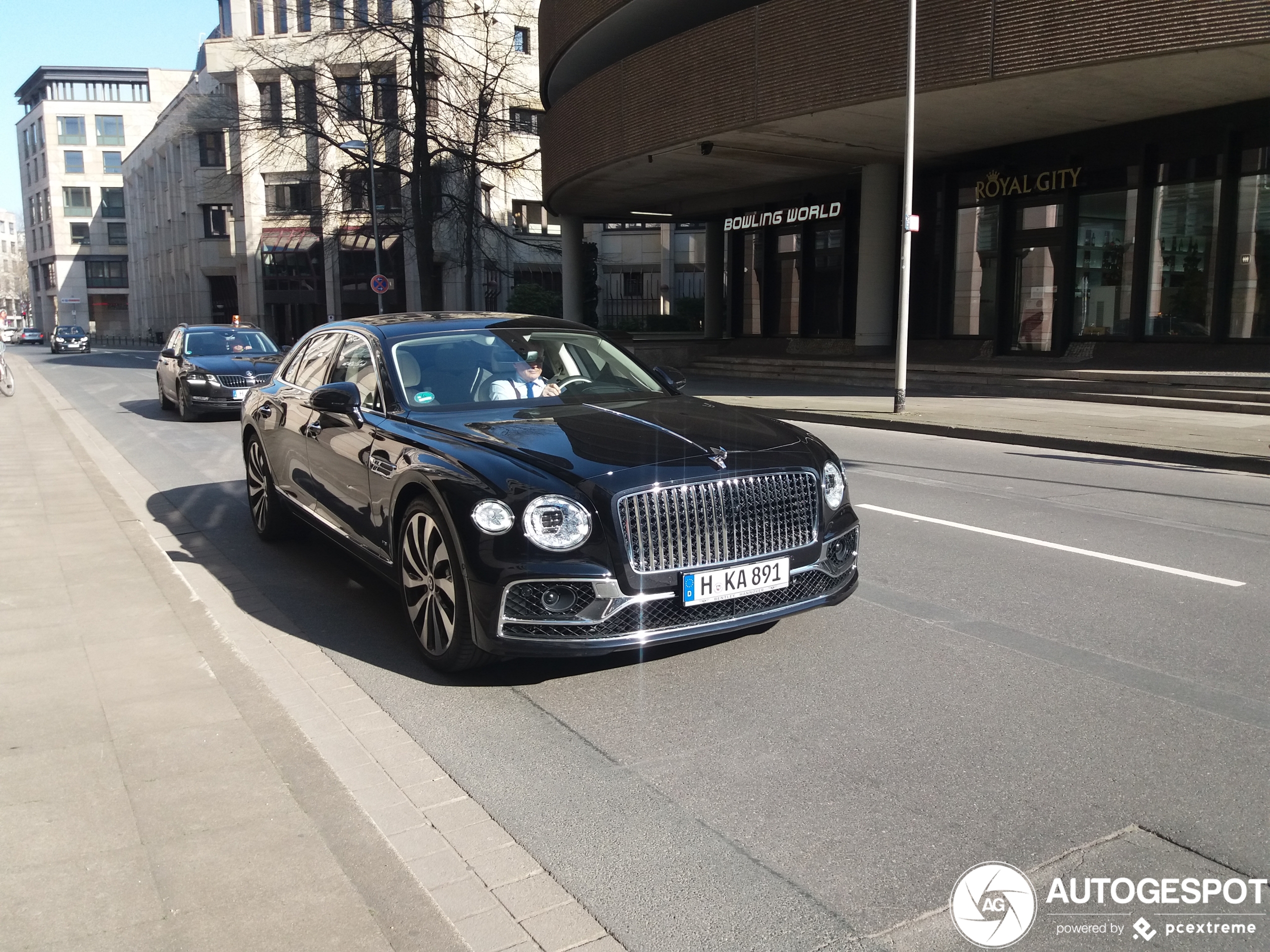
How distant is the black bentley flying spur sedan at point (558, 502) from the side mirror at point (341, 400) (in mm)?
14

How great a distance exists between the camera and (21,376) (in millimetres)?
34969

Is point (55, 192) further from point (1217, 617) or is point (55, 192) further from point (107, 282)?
point (1217, 617)

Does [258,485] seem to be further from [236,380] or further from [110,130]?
[110,130]

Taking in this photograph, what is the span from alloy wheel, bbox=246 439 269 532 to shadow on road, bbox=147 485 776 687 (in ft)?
0.60

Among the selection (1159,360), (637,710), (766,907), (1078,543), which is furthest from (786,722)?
(1159,360)

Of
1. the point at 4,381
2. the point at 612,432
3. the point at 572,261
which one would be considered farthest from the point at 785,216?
the point at 612,432

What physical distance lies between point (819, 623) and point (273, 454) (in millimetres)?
4059

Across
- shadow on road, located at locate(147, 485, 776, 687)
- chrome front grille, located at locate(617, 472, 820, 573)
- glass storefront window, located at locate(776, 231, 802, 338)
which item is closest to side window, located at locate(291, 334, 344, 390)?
shadow on road, located at locate(147, 485, 776, 687)

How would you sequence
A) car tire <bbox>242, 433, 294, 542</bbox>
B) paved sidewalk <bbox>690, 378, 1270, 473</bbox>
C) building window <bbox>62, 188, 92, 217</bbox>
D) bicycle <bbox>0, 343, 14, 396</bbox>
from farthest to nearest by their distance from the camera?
building window <bbox>62, 188, 92, 217</bbox>, bicycle <bbox>0, 343, 14, 396</bbox>, paved sidewalk <bbox>690, 378, 1270, 473</bbox>, car tire <bbox>242, 433, 294, 542</bbox>

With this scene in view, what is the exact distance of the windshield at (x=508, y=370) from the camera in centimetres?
579

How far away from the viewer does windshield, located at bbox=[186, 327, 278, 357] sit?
18500mm

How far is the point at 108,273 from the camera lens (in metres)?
115

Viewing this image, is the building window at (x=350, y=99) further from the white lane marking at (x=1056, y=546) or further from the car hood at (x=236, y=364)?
the white lane marking at (x=1056, y=546)

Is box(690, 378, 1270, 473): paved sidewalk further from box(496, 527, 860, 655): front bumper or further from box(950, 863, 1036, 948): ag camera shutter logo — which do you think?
box(950, 863, 1036, 948): ag camera shutter logo
